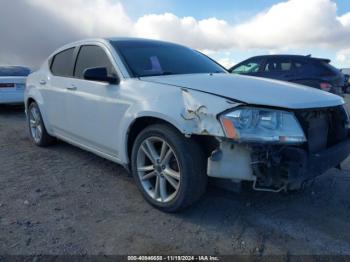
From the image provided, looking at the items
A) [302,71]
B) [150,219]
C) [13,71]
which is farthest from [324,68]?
[13,71]

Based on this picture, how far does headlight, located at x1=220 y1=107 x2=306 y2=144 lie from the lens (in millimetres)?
2508

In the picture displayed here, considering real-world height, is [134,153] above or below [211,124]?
below

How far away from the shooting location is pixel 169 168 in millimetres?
3037

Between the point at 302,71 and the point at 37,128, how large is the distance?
20.8 ft

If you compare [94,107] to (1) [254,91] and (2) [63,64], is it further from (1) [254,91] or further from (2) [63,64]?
(1) [254,91]

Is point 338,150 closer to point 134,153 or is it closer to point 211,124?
point 211,124

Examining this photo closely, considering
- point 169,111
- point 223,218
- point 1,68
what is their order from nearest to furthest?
point 169,111, point 223,218, point 1,68

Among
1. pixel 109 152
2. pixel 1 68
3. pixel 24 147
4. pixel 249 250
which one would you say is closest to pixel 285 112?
pixel 249 250

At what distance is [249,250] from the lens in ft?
8.31

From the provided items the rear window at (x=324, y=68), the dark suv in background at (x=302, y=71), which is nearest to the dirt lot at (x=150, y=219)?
the dark suv in background at (x=302, y=71)

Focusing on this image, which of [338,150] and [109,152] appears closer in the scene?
[338,150]

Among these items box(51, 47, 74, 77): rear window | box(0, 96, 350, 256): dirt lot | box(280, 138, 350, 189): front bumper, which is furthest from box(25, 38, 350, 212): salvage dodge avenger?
box(0, 96, 350, 256): dirt lot

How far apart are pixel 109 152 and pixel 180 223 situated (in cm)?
121

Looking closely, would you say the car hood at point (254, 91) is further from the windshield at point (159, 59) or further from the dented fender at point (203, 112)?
the windshield at point (159, 59)
